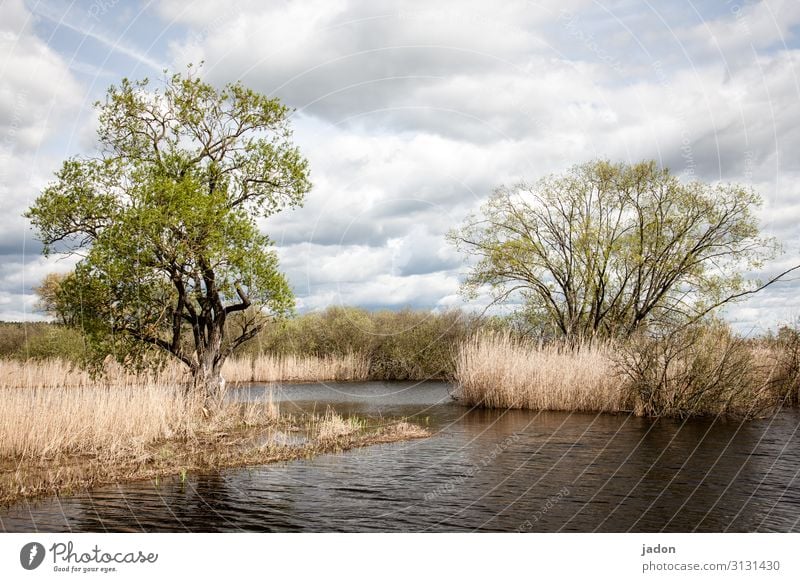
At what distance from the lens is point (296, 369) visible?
1635 inches

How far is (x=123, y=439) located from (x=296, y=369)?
26.3 m

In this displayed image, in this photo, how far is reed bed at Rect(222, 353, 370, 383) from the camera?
38.8m

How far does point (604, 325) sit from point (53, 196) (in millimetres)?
25657

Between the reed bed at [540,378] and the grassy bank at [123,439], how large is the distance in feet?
25.7

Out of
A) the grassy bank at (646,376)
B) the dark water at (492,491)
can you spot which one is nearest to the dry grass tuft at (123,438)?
the dark water at (492,491)

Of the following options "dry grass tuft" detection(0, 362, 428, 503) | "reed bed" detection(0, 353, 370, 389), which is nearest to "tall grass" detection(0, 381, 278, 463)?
"dry grass tuft" detection(0, 362, 428, 503)

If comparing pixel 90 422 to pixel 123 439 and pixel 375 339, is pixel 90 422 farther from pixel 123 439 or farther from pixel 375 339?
pixel 375 339

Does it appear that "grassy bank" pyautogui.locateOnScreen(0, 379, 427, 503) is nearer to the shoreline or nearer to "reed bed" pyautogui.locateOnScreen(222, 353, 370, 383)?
the shoreline

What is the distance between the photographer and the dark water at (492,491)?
9.71 metres

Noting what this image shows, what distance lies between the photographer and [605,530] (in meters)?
9.48

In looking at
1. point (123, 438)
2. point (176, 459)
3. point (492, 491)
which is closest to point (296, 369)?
point (123, 438)

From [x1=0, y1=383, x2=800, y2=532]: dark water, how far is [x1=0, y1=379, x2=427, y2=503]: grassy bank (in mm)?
803
